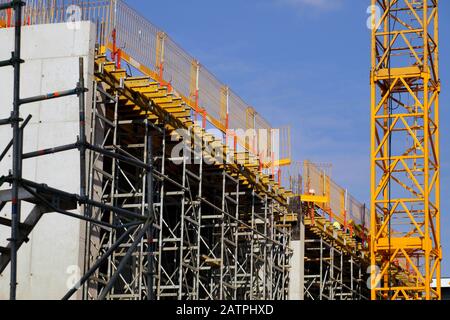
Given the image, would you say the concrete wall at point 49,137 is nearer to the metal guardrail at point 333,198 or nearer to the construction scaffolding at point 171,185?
the construction scaffolding at point 171,185

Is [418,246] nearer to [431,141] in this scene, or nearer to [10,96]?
[431,141]

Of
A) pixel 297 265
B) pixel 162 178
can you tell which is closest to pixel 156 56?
pixel 162 178

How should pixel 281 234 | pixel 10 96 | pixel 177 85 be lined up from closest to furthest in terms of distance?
pixel 10 96
pixel 177 85
pixel 281 234

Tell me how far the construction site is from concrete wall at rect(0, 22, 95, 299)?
0.11 ft

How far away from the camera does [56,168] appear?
82.8 ft

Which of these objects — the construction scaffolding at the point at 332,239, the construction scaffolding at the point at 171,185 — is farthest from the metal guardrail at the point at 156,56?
the construction scaffolding at the point at 332,239

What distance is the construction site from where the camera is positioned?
724 inches

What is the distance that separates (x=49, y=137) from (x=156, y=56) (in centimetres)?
551

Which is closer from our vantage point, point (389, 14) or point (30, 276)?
point (30, 276)

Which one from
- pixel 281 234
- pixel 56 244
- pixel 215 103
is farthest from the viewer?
pixel 281 234

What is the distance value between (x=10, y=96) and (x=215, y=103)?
31.2ft

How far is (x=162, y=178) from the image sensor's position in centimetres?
2884

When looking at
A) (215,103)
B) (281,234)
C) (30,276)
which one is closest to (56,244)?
(30,276)

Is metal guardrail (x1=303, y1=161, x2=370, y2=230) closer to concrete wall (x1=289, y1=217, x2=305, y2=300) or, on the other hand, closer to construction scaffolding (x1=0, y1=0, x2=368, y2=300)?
construction scaffolding (x1=0, y1=0, x2=368, y2=300)
